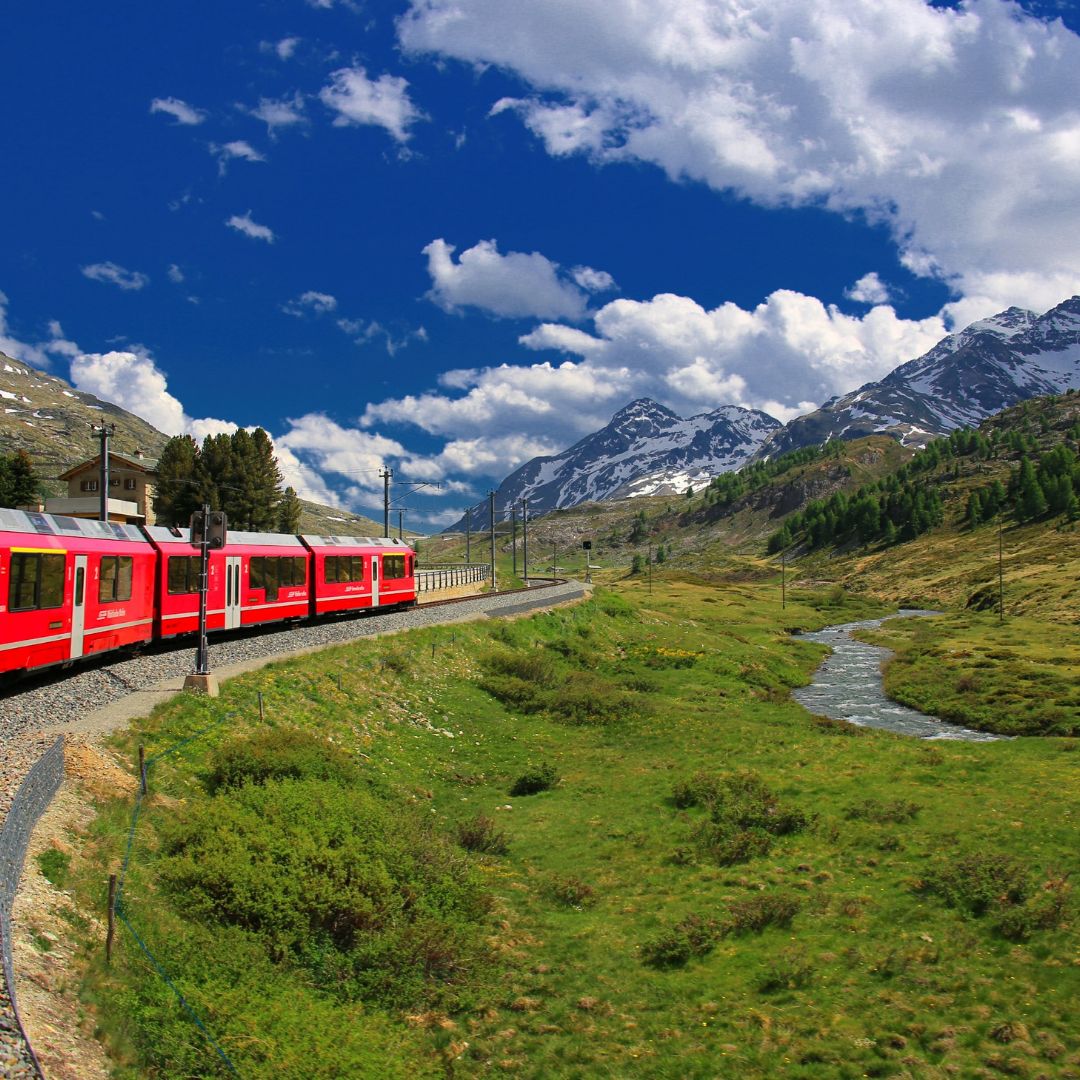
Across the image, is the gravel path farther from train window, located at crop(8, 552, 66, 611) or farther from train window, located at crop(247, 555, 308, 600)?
train window, located at crop(8, 552, 66, 611)

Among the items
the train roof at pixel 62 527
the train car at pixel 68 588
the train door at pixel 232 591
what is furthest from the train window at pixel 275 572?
the train roof at pixel 62 527

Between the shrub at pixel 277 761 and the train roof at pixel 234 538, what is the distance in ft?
40.5

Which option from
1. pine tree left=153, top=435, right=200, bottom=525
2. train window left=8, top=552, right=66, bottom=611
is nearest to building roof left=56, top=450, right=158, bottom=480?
pine tree left=153, top=435, right=200, bottom=525

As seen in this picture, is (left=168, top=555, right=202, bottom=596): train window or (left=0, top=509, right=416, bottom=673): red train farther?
(left=168, top=555, right=202, bottom=596): train window

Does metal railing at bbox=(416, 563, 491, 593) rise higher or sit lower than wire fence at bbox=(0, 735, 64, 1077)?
higher

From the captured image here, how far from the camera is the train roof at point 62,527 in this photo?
67.5 ft

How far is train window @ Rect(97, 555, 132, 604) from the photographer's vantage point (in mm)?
24425

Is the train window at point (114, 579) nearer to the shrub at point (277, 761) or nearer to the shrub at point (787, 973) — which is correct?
the shrub at point (277, 761)

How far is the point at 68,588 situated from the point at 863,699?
44.6 m

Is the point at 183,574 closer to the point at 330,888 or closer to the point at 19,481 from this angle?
the point at 330,888

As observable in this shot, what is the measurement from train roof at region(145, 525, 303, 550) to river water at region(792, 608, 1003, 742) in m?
29.7

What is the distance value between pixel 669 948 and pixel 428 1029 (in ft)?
16.9

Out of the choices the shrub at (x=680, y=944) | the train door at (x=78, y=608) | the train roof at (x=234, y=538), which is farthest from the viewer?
the train roof at (x=234, y=538)

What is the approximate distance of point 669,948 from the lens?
51.2 feet
